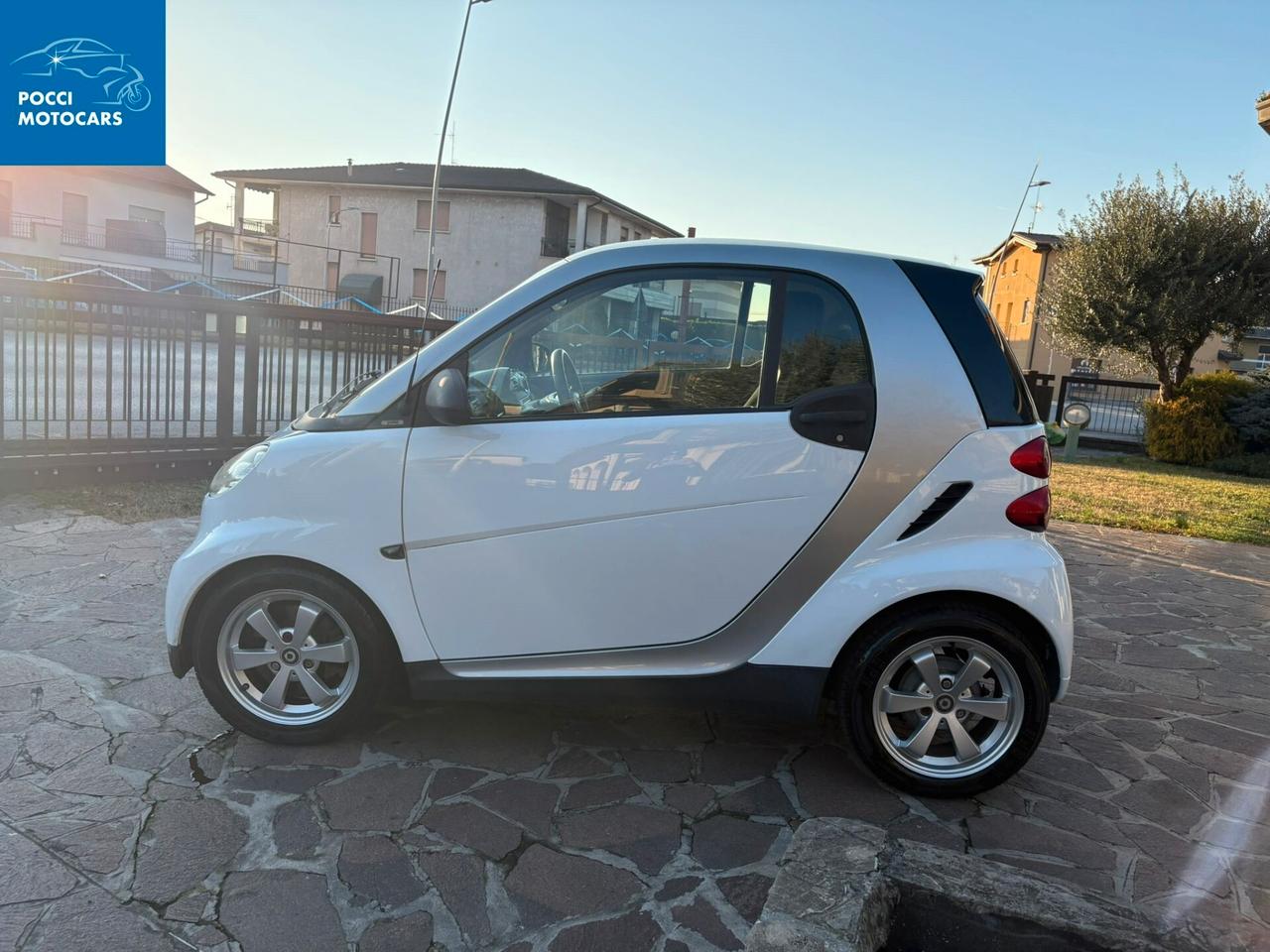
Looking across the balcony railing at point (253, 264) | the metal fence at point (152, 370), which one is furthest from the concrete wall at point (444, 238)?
the metal fence at point (152, 370)

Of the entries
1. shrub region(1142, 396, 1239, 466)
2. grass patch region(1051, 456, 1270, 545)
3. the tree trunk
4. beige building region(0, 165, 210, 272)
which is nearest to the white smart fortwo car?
grass patch region(1051, 456, 1270, 545)

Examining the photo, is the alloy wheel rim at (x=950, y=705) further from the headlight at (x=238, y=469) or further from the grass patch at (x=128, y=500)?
the grass patch at (x=128, y=500)

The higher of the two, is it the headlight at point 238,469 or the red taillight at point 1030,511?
the red taillight at point 1030,511

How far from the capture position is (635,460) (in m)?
3.11

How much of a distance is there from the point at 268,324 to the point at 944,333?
22.4ft

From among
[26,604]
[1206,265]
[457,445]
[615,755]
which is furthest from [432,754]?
[1206,265]

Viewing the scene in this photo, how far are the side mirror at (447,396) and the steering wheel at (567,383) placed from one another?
308 mm

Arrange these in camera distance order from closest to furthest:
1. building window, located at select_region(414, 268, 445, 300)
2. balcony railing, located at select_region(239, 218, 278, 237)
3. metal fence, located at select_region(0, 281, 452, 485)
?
metal fence, located at select_region(0, 281, 452, 485) → building window, located at select_region(414, 268, 445, 300) → balcony railing, located at select_region(239, 218, 278, 237)

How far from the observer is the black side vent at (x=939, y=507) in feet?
10.2

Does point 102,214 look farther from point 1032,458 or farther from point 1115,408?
point 1032,458

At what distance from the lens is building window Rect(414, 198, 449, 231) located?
44.6m

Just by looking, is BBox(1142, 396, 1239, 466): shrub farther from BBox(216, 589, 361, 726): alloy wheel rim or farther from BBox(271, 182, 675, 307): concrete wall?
BBox(271, 182, 675, 307): concrete wall

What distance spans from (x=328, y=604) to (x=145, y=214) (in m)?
48.9

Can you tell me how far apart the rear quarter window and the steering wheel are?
1173 millimetres
